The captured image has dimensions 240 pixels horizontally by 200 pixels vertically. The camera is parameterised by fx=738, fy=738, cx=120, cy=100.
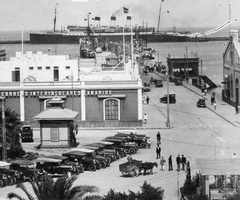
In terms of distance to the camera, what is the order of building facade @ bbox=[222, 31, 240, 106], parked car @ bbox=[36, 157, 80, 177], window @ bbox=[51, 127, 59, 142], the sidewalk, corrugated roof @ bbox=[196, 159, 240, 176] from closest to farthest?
corrugated roof @ bbox=[196, 159, 240, 176]
parked car @ bbox=[36, 157, 80, 177]
window @ bbox=[51, 127, 59, 142]
the sidewalk
building facade @ bbox=[222, 31, 240, 106]

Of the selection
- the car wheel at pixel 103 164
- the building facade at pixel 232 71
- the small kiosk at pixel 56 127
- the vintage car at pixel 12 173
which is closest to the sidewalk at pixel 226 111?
the building facade at pixel 232 71

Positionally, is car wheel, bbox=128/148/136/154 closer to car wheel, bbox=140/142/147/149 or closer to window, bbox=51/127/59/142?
car wheel, bbox=140/142/147/149

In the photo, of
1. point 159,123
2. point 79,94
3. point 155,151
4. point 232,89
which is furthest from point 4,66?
point 155,151

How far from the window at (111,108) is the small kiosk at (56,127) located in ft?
25.4

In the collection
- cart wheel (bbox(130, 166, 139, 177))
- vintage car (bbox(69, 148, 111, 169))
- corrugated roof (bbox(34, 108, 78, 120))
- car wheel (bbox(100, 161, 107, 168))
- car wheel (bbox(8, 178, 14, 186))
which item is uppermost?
corrugated roof (bbox(34, 108, 78, 120))

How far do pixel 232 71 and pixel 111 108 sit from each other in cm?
1313

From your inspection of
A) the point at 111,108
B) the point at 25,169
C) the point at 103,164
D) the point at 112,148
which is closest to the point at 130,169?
the point at 103,164

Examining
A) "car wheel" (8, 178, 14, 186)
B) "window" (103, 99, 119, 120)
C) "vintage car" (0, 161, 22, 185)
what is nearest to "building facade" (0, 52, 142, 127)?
"window" (103, 99, 119, 120)

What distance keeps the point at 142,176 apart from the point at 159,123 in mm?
15208

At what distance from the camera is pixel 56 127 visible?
1286 inches

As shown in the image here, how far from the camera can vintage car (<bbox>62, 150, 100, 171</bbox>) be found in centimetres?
2742

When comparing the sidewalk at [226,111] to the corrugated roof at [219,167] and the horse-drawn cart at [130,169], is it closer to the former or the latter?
the horse-drawn cart at [130,169]

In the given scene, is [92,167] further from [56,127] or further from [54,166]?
[56,127]

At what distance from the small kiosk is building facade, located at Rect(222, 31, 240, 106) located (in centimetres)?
1753
